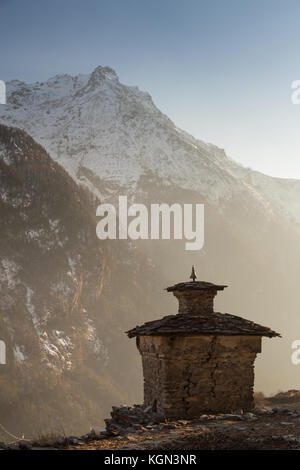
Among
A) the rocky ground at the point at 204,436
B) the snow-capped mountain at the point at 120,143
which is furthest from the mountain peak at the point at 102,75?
the rocky ground at the point at 204,436

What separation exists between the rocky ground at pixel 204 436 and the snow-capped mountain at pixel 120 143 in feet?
423

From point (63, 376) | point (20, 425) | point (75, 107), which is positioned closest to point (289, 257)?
point (75, 107)

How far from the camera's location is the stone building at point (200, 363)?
44.7 feet

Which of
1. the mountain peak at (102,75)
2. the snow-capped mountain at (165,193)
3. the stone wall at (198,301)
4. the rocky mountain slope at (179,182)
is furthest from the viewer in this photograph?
the mountain peak at (102,75)

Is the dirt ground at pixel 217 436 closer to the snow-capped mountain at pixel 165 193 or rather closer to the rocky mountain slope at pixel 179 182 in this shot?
the snow-capped mountain at pixel 165 193

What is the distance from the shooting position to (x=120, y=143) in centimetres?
15962

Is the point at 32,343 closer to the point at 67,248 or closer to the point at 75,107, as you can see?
the point at 67,248

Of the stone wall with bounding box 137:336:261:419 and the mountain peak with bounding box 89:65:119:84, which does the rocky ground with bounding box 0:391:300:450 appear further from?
the mountain peak with bounding box 89:65:119:84

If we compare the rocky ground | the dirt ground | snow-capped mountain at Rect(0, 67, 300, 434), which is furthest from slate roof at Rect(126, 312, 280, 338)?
snow-capped mountain at Rect(0, 67, 300, 434)

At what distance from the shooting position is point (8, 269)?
3268 inches

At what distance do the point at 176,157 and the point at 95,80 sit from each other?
46.5 metres

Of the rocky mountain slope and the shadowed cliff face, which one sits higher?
the rocky mountain slope

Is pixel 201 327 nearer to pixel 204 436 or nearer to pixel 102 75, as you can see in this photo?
pixel 204 436

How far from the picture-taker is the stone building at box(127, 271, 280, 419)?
13.6 metres
